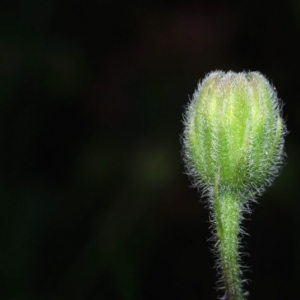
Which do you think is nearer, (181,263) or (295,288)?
(295,288)

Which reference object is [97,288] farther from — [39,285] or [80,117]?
[80,117]

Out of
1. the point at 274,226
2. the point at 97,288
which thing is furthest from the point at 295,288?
the point at 97,288

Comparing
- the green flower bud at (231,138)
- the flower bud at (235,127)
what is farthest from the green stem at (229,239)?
the flower bud at (235,127)

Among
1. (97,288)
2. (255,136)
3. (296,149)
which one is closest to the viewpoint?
(255,136)

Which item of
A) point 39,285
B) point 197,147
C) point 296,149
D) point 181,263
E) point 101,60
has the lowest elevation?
point 197,147

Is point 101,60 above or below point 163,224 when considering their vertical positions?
above

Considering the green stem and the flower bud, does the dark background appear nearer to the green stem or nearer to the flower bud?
the green stem

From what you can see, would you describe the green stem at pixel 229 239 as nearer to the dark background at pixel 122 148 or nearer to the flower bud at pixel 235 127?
the flower bud at pixel 235 127
